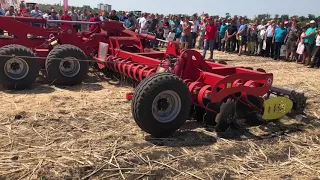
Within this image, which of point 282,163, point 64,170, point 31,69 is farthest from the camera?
point 31,69

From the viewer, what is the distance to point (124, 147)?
4.68 metres

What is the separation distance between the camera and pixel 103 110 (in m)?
6.36

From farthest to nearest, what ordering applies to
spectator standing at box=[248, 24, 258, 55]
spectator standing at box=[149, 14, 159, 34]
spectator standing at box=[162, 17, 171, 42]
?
spectator standing at box=[162, 17, 171, 42] < spectator standing at box=[149, 14, 159, 34] < spectator standing at box=[248, 24, 258, 55]

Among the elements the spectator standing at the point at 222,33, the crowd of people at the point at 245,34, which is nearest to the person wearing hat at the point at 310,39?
the crowd of people at the point at 245,34

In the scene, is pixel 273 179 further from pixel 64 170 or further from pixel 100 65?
pixel 100 65

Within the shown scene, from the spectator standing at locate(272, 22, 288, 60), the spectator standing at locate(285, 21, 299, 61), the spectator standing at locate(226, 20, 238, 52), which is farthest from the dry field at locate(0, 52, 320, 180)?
the spectator standing at locate(226, 20, 238, 52)

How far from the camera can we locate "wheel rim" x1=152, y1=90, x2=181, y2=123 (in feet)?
16.1

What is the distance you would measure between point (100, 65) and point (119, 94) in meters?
2.04

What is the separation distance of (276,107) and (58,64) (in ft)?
15.0

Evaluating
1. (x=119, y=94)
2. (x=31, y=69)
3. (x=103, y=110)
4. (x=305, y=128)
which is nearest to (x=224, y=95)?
(x=305, y=128)

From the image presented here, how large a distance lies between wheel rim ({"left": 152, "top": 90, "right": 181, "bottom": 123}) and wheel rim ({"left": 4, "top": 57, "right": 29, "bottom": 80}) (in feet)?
12.2

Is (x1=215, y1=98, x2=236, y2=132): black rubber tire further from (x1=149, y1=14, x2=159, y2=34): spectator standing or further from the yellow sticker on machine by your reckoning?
(x1=149, y1=14, x2=159, y2=34): spectator standing

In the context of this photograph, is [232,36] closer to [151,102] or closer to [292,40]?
[292,40]

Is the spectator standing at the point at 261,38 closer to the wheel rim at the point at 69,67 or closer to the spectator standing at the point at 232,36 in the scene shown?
the spectator standing at the point at 232,36
